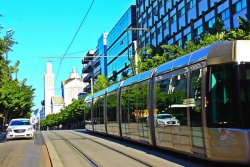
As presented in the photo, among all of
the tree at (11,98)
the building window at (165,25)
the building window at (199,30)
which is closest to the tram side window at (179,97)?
the building window at (199,30)

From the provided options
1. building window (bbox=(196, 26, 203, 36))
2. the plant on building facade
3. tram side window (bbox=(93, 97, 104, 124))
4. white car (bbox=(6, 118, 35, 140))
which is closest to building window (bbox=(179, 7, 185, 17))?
building window (bbox=(196, 26, 203, 36))

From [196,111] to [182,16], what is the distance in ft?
137

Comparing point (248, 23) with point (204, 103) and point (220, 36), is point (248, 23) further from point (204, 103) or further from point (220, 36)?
point (204, 103)

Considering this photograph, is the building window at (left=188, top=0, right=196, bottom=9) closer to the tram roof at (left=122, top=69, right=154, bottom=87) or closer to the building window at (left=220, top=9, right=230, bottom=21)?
the building window at (left=220, top=9, right=230, bottom=21)

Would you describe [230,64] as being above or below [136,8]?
below

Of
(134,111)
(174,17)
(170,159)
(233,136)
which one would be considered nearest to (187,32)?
(174,17)

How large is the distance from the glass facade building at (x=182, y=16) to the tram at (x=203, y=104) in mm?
24368

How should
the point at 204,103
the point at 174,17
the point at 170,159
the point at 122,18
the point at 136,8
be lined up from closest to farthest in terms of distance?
the point at 204,103
the point at 170,159
the point at 174,17
the point at 136,8
the point at 122,18

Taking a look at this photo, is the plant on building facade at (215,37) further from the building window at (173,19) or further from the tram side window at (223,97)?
the building window at (173,19)

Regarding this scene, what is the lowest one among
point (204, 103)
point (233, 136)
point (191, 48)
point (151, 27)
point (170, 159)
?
point (170, 159)

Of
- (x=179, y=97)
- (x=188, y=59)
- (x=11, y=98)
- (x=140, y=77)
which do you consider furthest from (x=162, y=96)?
(x=11, y=98)

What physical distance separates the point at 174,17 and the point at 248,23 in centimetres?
3234

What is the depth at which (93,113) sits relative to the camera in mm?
28422

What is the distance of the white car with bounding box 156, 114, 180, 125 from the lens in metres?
11.7
